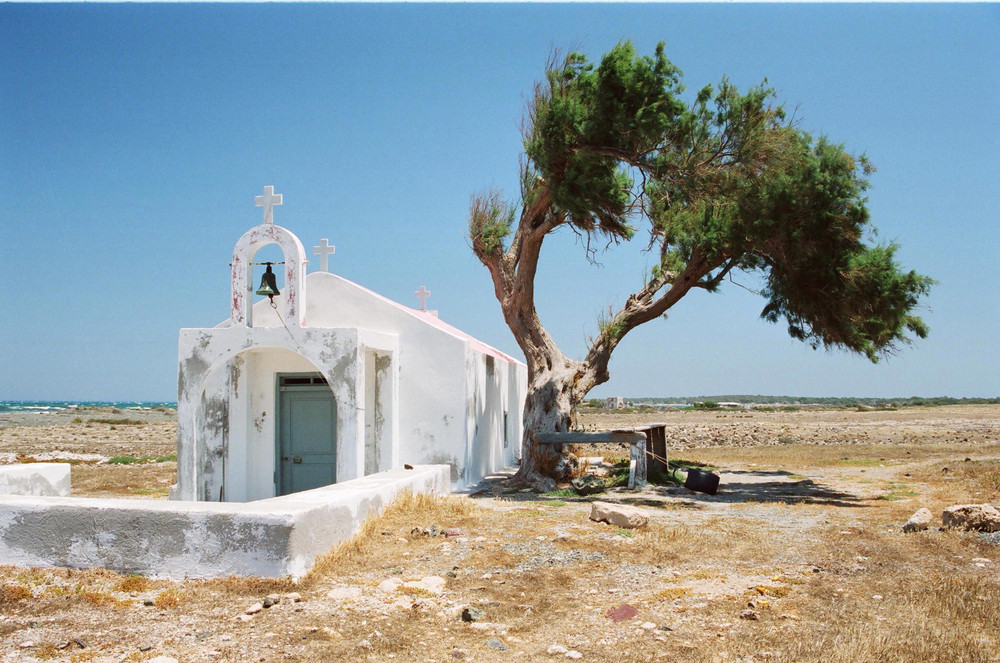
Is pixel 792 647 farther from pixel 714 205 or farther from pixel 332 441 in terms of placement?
pixel 714 205

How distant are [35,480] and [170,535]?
4.54m

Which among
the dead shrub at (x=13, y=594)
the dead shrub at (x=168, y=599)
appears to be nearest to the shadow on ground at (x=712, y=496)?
the dead shrub at (x=168, y=599)

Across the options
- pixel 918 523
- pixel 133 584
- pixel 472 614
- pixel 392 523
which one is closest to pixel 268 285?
pixel 392 523

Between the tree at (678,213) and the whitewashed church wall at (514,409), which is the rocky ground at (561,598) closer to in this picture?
the tree at (678,213)

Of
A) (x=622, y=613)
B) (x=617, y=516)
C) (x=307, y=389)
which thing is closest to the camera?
(x=622, y=613)

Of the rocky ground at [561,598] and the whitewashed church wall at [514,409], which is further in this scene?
the whitewashed church wall at [514,409]

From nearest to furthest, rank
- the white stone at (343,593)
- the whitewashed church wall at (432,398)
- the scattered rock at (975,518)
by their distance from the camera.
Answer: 1. the white stone at (343,593)
2. the scattered rock at (975,518)
3. the whitewashed church wall at (432,398)

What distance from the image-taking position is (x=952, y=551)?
29.0 ft

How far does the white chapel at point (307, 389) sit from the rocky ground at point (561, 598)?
2873 mm

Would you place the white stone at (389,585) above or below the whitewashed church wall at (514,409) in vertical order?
below

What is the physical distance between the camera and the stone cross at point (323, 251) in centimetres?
1495

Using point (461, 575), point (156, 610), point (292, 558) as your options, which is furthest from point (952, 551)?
point (156, 610)

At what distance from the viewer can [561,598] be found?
22.9 feet

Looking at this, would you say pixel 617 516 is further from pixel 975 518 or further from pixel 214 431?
pixel 214 431
